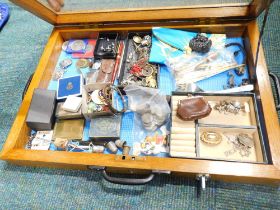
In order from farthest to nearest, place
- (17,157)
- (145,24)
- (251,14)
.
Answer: (145,24) → (251,14) → (17,157)

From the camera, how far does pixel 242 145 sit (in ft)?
2.97

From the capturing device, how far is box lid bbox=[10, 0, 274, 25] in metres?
1.08

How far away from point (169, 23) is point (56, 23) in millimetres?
543

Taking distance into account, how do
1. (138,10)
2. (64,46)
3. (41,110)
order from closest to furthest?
(41,110), (138,10), (64,46)

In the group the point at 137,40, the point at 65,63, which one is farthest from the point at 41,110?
the point at 137,40

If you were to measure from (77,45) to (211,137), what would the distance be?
2.53 feet

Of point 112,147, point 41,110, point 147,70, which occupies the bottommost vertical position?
point 112,147

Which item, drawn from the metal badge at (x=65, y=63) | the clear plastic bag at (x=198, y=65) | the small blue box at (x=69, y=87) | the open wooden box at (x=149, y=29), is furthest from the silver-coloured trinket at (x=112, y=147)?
the metal badge at (x=65, y=63)

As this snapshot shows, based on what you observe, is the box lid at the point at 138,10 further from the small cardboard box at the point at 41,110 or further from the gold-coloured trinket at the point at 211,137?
the gold-coloured trinket at the point at 211,137

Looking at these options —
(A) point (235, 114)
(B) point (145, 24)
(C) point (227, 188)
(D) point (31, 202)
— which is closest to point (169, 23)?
(B) point (145, 24)

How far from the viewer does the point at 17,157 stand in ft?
3.01

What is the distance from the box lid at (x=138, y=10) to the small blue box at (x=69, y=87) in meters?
0.30

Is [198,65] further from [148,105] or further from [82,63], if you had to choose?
[82,63]

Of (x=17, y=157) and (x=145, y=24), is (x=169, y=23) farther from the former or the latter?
(x=17, y=157)
